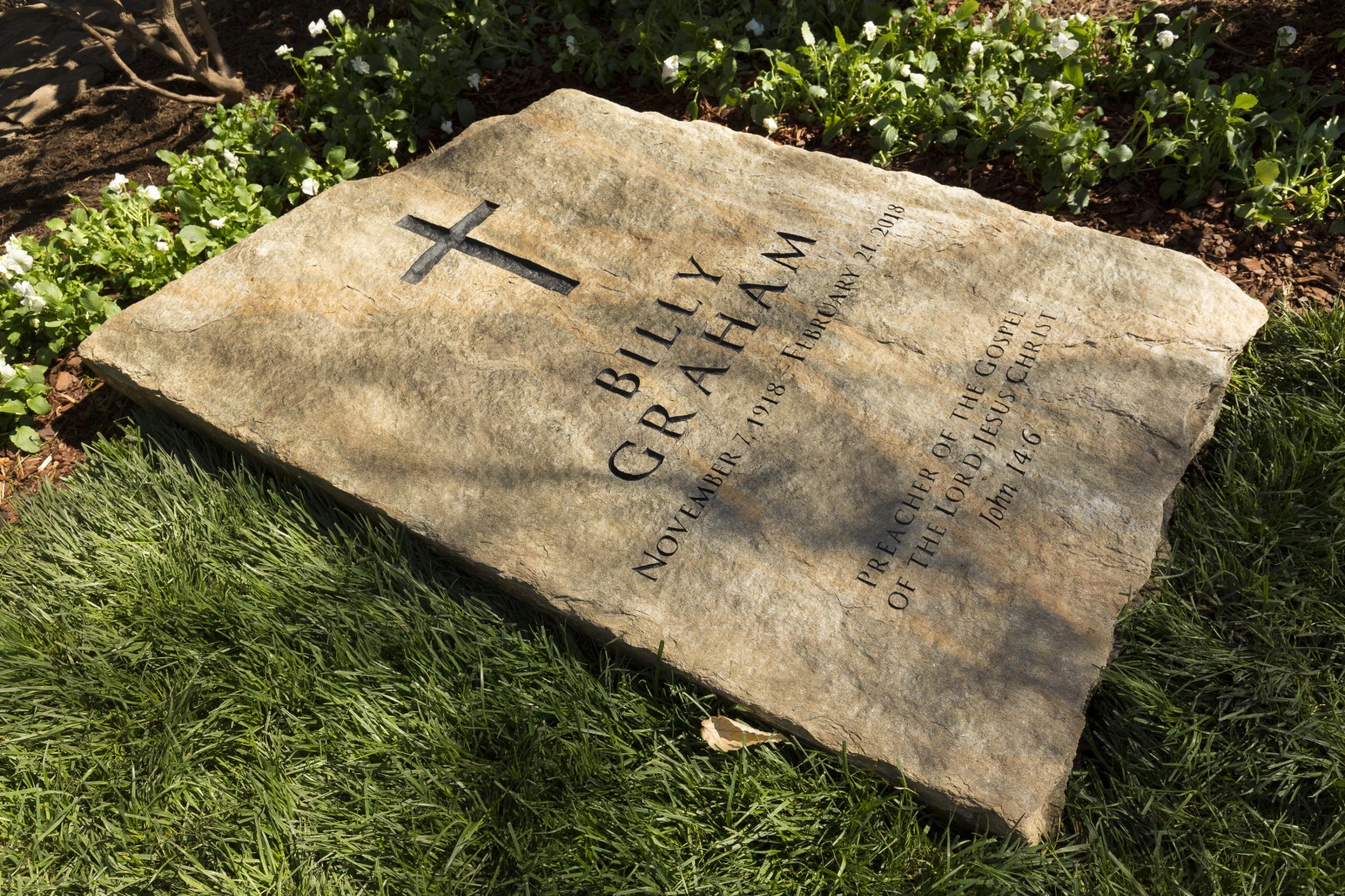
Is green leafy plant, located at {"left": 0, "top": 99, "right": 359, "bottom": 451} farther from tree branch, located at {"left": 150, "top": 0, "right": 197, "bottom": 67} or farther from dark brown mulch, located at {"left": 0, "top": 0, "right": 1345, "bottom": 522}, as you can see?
tree branch, located at {"left": 150, "top": 0, "right": 197, "bottom": 67}

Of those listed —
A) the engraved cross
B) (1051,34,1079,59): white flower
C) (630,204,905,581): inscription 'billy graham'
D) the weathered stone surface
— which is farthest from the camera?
(1051,34,1079,59): white flower

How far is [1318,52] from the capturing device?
12.0 feet

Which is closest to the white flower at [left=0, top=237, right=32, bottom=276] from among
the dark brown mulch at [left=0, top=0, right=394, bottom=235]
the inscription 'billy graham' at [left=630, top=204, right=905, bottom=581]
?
the dark brown mulch at [left=0, top=0, right=394, bottom=235]

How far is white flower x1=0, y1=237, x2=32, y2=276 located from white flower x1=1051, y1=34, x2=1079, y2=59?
3729 mm

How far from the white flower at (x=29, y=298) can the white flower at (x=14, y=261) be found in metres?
0.06

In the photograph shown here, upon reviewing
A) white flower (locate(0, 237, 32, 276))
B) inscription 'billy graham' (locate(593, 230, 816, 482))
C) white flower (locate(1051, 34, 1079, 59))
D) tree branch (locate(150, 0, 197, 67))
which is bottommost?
white flower (locate(0, 237, 32, 276))

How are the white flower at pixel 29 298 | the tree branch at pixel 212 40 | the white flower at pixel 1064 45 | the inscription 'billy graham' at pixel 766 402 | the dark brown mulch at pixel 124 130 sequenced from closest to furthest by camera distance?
the inscription 'billy graham' at pixel 766 402, the white flower at pixel 29 298, the white flower at pixel 1064 45, the tree branch at pixel 212 40, the dark brown mulch at pixel 124 130

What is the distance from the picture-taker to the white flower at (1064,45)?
3.53 m

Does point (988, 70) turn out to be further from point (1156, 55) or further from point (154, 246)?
point (154, 246)

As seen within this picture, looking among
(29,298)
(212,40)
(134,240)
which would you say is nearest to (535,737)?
(29,298)

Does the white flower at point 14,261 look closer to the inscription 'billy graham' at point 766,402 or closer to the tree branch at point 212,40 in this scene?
the tree branch at point 212,40

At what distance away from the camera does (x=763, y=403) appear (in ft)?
8.71

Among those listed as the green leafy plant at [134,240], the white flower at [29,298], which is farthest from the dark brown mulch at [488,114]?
the white flower at [29,298]

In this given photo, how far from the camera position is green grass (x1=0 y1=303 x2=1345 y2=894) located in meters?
2.11
